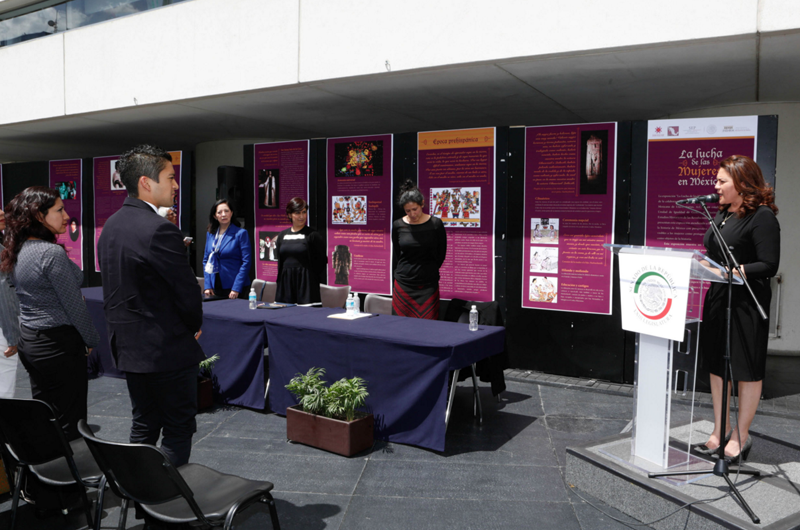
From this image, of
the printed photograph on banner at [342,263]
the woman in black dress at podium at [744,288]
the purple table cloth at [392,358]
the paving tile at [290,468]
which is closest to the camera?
the woman in black dress at podium at [744,288]

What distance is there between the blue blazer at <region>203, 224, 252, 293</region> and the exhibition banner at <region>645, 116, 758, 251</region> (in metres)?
3.78

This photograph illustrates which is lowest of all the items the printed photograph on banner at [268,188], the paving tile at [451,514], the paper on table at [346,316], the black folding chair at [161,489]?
the paving tile at [451,514]

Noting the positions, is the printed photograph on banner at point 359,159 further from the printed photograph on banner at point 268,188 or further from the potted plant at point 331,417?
the potted plant at point 331,417

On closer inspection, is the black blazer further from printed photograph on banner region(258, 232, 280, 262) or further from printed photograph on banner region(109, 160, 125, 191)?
printed photograph on banner region(109, 160, 125, 191)

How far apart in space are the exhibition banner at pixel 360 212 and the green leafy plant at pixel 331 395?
2683 mm

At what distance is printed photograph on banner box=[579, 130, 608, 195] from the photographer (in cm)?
519

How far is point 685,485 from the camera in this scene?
267 cm

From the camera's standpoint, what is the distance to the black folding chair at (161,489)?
182 centimetres

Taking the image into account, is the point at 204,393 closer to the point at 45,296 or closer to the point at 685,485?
the point at 45,296

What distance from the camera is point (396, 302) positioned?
5.14 m

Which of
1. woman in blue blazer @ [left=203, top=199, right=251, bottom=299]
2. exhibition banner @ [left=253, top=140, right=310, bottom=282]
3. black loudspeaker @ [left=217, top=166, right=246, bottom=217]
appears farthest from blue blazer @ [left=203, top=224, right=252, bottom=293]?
black loudspeaker @ [left=217, top=166, right=246, bottom=217]

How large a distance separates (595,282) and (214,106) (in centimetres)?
494

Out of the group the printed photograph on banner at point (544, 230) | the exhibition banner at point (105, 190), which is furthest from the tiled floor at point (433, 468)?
the exhibition banner at point (105, 190)

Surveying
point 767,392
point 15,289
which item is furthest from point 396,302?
point 767,392
